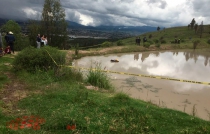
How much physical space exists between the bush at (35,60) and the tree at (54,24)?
24768mm

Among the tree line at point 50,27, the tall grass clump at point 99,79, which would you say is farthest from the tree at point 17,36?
the tall grass clump at point 99,79

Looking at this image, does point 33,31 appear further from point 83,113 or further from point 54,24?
point 83,113

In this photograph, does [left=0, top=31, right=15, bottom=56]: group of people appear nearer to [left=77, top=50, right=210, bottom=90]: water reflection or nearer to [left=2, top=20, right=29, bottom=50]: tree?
[left=77, top=50, right=210, bottom=90]: water reflection

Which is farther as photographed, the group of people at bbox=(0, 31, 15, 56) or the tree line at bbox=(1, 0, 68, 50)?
the tree line at bbox=(1, 0, 68, 50)

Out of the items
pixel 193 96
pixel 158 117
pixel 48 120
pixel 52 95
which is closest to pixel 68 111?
pixel 48 120

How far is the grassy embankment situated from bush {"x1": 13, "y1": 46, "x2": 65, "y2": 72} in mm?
2014

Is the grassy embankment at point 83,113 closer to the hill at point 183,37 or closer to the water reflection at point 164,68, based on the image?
the water reflection at point 164,68

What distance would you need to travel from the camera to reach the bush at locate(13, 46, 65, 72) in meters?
10.1

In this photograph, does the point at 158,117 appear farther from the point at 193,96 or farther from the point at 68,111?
the point at 193,96

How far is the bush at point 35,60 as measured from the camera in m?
10.1

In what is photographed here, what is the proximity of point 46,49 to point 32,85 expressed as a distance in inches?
122

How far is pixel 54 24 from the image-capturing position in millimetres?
36312

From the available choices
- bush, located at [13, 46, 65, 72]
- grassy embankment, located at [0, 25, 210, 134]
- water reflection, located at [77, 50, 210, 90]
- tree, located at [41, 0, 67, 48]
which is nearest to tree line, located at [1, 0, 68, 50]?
tree, located at [41, 0, 67, 48]

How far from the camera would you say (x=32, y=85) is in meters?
8.29
